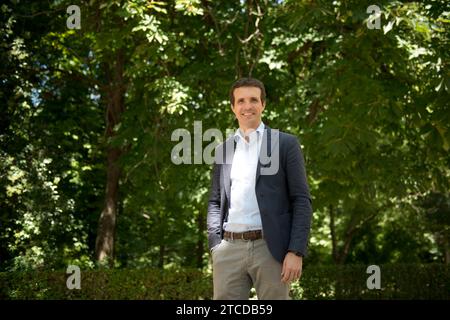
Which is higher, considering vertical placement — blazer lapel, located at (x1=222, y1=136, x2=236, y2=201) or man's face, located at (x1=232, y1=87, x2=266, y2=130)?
man's face, located at (x1=232, y1=87, x2=266, y2=130)

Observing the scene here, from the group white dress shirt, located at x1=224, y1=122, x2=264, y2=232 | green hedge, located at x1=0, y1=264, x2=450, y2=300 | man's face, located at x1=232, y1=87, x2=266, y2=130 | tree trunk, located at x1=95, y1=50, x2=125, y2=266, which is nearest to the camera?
white dress shirt, located at x1=224, y1=122, x2=264, y2=232

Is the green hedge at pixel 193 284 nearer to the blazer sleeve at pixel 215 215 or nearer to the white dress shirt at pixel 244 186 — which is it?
the blazer sleeve at pixel 215 215

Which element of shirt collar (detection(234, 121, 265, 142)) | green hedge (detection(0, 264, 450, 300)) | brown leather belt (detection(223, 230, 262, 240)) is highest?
shirt collar (detection(234, 121, 265, 142))

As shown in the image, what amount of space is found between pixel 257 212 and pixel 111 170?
8346 millimetres

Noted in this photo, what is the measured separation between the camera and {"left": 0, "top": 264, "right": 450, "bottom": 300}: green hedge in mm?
8836

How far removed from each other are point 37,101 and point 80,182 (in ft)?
5.86

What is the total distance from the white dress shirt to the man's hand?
216 mm

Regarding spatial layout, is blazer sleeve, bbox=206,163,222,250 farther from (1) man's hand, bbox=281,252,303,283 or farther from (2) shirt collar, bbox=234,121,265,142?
(1) man's hand, bbox=281,252,303,283

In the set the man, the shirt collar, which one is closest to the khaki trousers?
the man

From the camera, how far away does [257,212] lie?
9.62ft

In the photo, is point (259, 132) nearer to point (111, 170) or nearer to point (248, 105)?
point (248, 105)

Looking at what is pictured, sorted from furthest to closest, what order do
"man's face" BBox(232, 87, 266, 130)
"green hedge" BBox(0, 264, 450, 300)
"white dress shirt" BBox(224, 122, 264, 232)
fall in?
1. "green hedge" BBox(0, 264, 450, 300)
2. "man's face" BBox(232, 87, 266, 130)
3. "white dress shirt" BBox(224, 122, 264, 232)
